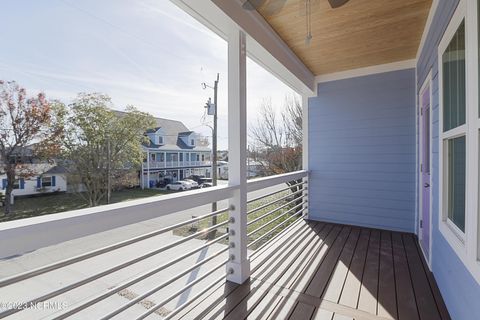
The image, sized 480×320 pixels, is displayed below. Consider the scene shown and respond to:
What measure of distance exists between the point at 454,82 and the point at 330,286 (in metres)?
1.77

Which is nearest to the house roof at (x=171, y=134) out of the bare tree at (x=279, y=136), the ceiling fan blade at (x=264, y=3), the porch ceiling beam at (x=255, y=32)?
the porch ceiling beam at (x=255, y=32)

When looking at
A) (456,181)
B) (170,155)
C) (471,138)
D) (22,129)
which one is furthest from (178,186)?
(456,181)

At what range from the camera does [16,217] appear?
106 centimetres

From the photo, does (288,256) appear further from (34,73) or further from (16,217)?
(34,73)

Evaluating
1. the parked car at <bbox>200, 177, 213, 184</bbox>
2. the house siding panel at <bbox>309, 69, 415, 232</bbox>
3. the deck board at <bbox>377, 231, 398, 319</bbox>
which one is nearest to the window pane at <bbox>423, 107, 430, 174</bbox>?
the house siding panel at <bbox>309, 69, 415, 232</bbox>

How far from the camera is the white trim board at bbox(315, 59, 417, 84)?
11.4ft

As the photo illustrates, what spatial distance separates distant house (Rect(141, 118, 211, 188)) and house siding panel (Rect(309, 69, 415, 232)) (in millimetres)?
2328

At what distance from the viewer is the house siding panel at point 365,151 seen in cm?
354

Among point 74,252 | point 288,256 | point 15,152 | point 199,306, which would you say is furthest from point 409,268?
point 15,152

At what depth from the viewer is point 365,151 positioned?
12.5 ft

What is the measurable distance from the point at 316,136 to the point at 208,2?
2960mm

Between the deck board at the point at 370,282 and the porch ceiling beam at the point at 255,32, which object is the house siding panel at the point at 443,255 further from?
the porch ceiling beam at the point at 255,32

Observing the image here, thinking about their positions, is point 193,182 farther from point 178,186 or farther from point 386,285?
point 386,285

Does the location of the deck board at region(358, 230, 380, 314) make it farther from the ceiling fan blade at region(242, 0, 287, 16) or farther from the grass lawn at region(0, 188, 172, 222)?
the ceiling fan blade at region(242, 0, 287, 16)
